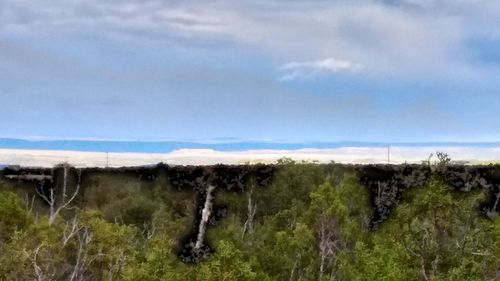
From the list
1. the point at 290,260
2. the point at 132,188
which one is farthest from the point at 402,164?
the point at 290,260

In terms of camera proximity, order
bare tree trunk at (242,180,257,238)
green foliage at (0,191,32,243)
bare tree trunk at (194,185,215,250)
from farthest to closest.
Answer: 1. bare tree trunk at (194,185,215,250)
2. bare tree trunk at (242,180,257,238)
3. green foliage at (0,191,32,243)

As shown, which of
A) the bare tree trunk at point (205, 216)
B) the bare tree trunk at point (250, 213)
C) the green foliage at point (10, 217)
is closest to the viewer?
the green foliage at point (10, 217)

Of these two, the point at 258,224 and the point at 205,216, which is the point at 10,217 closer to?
the point at 258,224

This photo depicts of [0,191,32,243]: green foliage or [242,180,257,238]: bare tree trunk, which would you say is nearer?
[0,191,32,243]: green foliage

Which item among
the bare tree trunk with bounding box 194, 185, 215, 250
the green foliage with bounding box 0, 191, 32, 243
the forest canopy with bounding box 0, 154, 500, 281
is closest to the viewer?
the forest canopy with bounding box 0, 154, 500, 281

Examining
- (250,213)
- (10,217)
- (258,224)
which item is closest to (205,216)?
(250,213)

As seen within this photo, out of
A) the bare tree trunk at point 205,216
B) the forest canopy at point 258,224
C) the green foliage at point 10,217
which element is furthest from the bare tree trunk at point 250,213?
the green foliage at point 10,217

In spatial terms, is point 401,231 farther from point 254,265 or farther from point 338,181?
point 338,181

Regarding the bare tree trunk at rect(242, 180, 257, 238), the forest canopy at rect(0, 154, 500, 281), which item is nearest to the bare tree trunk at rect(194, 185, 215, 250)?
the forest canopy at rect(0, 154, 500, 281)

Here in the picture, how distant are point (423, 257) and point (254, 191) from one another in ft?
192

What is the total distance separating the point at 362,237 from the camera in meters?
68.0

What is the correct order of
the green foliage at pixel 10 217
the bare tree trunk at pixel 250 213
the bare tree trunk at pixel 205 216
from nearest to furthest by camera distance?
1. the green foliage at pixel 10 217
2. the bare tree trunk at pixel 250 213
3. the bare tree trunk at pixel 205 216

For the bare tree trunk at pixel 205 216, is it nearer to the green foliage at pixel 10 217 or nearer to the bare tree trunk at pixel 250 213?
the bare tree trunk at pixel 250 213

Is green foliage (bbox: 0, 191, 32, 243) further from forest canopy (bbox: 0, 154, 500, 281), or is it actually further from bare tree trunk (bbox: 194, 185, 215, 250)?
bare tree trunk (bbox: 194, 185, 215, 250)
